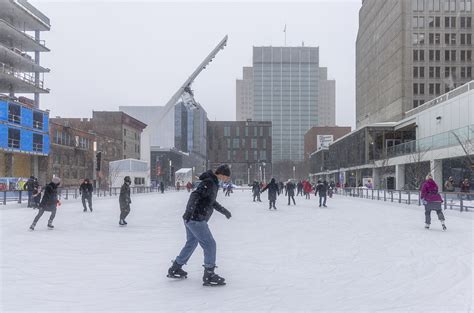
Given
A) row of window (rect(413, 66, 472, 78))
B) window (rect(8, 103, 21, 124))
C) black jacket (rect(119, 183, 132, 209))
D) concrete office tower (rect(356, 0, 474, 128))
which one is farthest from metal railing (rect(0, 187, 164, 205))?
row of window (rect(413, 66, 472, 78))

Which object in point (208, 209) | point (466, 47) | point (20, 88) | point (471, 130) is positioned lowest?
point (208, 209)

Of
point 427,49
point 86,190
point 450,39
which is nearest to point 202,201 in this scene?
point 86,190

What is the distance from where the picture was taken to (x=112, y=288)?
18.8ft

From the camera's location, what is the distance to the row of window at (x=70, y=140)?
56263mm

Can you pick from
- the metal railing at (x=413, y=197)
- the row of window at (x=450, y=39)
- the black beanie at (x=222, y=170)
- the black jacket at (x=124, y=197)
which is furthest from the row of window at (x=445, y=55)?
the black beanie at (x=222, y=170)

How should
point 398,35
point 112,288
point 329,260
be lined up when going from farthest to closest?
1. point 398,35
2. point 329,260
3. point 112,288

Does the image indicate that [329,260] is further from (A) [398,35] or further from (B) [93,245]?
Answer: (A) [398,35]

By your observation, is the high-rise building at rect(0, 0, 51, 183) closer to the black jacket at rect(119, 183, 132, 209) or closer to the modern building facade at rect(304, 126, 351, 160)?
the black jacket at rect(119, 183, 132, 209)

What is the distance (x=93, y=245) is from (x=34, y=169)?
3704 cm

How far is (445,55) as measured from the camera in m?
76.2

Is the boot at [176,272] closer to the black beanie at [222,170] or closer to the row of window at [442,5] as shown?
the black beanie at [222,170]

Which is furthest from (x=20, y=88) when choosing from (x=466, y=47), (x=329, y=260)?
(x=466, y=47)

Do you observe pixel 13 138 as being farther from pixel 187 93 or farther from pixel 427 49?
pixel 427 49

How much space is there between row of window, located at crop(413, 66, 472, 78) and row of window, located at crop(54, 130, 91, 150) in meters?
51.9
